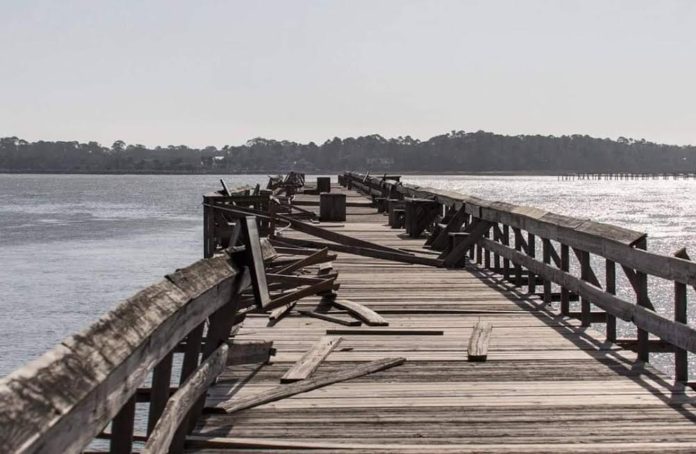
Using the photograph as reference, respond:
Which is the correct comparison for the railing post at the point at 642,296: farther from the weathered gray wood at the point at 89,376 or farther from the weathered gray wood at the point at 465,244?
the weathered gray wood at the point at 465,244

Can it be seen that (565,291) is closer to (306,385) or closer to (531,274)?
(531,274)

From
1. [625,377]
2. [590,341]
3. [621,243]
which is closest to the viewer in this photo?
[625,377]

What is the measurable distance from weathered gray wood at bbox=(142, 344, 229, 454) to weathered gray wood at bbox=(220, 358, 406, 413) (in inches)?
13.9

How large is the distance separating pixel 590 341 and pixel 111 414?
620 cm

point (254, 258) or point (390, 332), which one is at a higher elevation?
point (254, 258)

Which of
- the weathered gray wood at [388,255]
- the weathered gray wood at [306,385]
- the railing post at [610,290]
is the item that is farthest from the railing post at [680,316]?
the weathered gray wood at [388,255]

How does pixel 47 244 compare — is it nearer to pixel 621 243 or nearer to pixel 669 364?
pixel 669 364

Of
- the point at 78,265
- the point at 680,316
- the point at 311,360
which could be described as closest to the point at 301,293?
the point at 311,360

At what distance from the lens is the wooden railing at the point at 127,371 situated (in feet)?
7.02

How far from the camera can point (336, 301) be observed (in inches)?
407

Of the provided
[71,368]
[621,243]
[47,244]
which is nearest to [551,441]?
[621,243]

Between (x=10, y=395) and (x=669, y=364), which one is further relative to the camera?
(x=669, y=364)

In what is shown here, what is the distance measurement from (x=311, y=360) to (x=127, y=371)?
167 inches

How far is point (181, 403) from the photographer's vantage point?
4406mm
